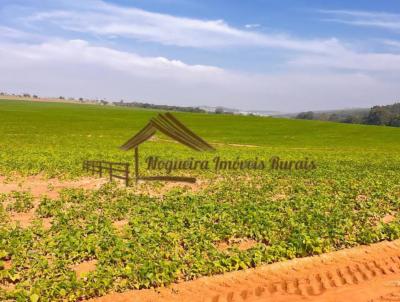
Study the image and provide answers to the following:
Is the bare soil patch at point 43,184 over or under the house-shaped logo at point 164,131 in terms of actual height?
under

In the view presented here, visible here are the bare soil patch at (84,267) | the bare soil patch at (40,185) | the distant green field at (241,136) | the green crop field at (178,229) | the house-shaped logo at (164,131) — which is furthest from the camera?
the distant green field at (241,136)

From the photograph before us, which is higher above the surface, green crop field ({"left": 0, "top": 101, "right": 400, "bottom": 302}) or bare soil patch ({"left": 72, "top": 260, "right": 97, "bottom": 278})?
green crop field ({"left": 0, "top": 101, "right": 400, "bottom": 302})

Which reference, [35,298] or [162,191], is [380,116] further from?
[35,298]

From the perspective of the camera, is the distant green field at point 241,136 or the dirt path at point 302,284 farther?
the distant green field at point 241,136

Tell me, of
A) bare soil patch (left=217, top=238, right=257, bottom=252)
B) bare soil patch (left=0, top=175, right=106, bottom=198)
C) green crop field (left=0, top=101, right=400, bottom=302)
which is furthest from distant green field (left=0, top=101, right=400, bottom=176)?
bare soil patch (left=217, top=238, right=257, bottom=252)

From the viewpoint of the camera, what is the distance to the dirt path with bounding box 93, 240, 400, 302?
25.7 feet

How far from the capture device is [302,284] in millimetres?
8492

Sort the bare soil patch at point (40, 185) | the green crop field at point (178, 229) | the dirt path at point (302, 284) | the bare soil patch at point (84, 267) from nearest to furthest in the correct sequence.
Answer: the dirt path at point (302, 284), the green crop field at point (178, 229), the bare soil patch at point (84, 267), the bare soil patch at point (40, 185)

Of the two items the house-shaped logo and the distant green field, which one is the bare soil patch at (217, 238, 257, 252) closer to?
the house-shaped logo

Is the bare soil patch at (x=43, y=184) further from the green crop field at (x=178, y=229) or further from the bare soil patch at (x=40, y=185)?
the green crop field at (x=178, y=229)

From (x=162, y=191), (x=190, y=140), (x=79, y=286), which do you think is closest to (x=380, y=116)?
(x=190, y=140)

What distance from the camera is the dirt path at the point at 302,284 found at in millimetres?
7832

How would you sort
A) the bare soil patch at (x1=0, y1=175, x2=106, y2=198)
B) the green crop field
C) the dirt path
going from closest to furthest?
the dirt path → the green crop field → the bare soil patch at (x1=0, y1=175, x2=106, y2=198)

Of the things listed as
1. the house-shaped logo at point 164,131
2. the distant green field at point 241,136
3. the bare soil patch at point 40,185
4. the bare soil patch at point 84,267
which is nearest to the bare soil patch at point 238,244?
the bare soil patch at point 84,267
